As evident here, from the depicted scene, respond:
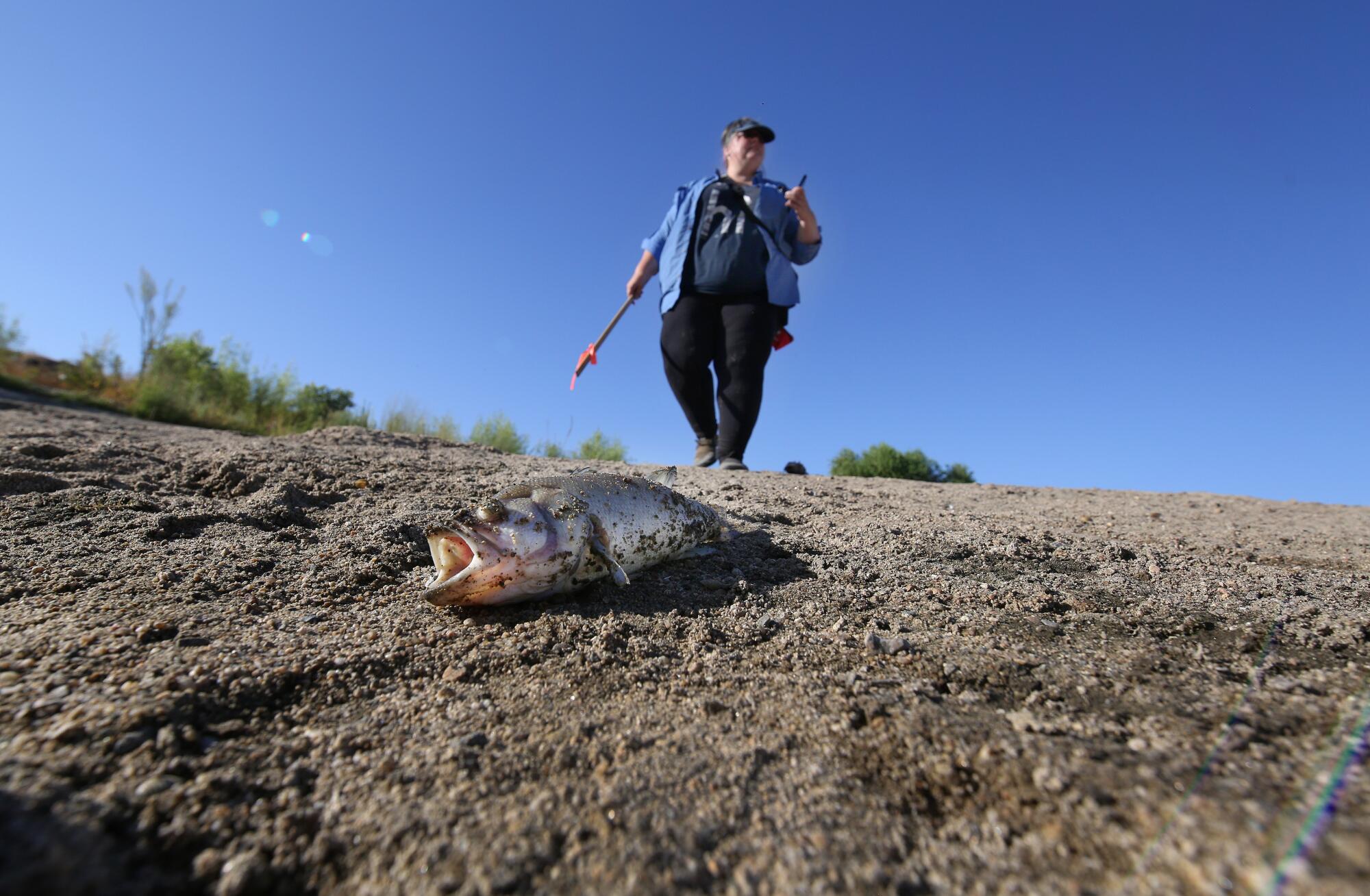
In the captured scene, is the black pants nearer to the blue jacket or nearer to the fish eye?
the blue jacket

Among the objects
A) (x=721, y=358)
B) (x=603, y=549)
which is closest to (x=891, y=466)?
(x=721, y=358)

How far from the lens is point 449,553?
201 cm

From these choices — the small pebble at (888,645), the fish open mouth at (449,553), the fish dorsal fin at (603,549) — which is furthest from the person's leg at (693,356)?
the small pebble at (888,645)

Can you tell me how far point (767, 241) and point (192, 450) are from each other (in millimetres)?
4526

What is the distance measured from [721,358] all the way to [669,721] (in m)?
4.38

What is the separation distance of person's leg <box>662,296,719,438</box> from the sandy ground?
3.09m

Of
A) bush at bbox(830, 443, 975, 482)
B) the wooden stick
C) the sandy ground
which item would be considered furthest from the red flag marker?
bush at bbox(830, 443, 975, 482)

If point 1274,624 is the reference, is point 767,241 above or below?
above

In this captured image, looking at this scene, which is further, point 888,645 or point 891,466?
point 891,466

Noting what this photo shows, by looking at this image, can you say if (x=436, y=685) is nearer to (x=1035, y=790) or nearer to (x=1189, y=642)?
(x=1035, y=790)

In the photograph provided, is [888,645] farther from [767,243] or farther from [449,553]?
[767,243]

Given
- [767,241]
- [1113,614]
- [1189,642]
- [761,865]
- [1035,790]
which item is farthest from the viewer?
[767,241]

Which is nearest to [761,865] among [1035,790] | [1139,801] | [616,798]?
[616,798]

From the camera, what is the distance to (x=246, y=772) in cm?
120
